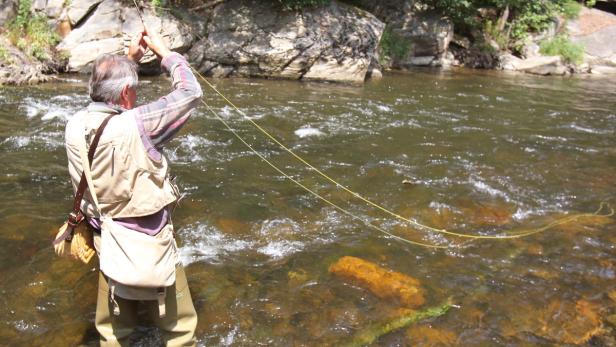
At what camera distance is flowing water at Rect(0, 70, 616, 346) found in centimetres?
415

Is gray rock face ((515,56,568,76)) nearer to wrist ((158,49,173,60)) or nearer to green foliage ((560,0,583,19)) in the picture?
green foliage ((560,0,583,19))

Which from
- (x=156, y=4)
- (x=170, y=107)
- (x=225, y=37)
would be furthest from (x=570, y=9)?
(x=170, y=107)

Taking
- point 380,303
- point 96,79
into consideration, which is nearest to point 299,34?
point 380,303

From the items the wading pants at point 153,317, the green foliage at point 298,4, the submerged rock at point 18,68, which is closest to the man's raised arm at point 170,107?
the wading pants at point 153,317

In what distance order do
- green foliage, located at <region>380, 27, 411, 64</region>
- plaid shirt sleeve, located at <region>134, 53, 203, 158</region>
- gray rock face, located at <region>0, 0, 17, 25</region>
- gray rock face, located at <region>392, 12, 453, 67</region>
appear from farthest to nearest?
gray rock face, located at <region>392, 12, 453, 67</region>, green foliage, located at <region>380, 27, 411, 64</region>, gray rock face, located at <region>0, 0, 17, 25</region>, plaid shirt sleeve, located at <region>134, 53, 203, 158</region>

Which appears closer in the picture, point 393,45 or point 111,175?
point 111,175

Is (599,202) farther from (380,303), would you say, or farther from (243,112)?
(243,112)

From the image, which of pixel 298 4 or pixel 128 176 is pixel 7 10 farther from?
pixel 128 176

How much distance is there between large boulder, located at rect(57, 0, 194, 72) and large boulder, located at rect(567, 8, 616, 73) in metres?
16.4

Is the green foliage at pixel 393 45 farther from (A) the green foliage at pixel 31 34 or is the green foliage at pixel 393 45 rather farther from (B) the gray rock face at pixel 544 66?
(A) the green foliage at pixel 31 34

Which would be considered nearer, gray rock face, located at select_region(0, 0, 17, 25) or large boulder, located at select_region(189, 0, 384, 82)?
gray rock face, located at select_region(0, 0, 17, 25)

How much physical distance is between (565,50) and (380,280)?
19.8 m

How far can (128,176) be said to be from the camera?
272 centimetres

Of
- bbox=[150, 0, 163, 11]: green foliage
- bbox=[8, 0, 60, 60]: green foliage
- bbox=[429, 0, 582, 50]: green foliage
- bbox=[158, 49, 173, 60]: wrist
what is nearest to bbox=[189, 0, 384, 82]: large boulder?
bbox=[150, 0, 163, 11]: green foliage
